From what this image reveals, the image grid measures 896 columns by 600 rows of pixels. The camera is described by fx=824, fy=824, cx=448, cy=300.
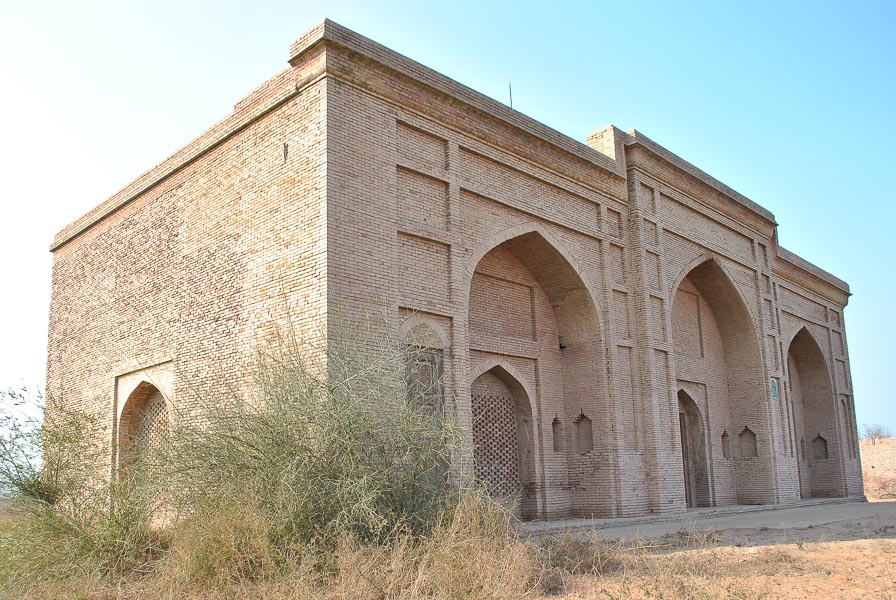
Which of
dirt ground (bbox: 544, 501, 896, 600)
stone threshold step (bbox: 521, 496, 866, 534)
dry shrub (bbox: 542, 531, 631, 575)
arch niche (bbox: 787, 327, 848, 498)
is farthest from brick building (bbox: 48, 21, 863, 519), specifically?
arch niche (bbox: 787, 327, 848, 498)

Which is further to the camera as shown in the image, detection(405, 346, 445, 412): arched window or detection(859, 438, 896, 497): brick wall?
detection(859, 438, 896, 497): brick wall

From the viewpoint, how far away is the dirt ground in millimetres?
6102

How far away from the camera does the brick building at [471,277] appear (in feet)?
31.6

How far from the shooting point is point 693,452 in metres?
16.0

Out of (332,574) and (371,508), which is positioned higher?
(371,508)

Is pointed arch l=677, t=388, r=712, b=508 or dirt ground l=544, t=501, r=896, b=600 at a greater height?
pointed arch l=677, t=388, r=712, b=508

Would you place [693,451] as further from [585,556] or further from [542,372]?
[585,556]

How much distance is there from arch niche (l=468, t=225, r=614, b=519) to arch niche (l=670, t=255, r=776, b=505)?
3.50 metres

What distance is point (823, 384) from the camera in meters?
21.8

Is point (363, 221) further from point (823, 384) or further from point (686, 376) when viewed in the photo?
point (823, 384)

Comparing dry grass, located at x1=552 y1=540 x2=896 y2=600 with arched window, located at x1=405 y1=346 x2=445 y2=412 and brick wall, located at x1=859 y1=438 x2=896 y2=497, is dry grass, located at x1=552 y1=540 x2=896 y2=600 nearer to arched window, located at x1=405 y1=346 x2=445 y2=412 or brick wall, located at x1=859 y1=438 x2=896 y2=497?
arched window, located at x1=405 y1=346 x2=445 y2=412

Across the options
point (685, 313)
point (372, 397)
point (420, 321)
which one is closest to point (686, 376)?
point (685, 313)

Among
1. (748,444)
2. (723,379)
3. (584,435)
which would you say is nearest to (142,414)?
(584,435)

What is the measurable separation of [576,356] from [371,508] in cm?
685
